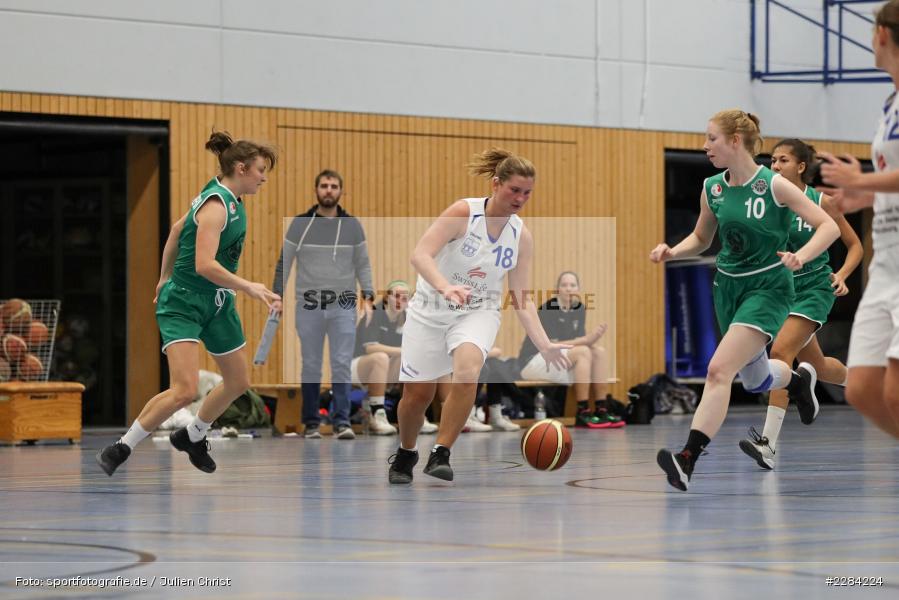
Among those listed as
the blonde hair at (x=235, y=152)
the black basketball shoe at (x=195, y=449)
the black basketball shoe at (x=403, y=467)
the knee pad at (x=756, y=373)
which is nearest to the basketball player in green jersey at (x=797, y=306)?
the knee pad at (x=756, y=373)

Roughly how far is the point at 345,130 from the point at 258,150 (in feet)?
26.7

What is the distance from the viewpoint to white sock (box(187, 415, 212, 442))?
30.9 ft

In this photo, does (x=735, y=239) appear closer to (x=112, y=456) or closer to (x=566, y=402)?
(x=112, y=456)

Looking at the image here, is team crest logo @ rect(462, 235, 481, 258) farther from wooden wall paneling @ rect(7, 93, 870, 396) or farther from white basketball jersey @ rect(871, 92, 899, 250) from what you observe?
wooden wall paneling @ rect(7, 93, 870, 396)

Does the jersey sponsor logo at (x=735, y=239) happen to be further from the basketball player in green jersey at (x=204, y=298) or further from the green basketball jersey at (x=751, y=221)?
the basketball player in green jersey at (x=204, y=298)

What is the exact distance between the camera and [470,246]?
8.68m

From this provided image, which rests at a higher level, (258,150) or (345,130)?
(345,130)

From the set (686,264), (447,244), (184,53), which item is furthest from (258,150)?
(686,264)

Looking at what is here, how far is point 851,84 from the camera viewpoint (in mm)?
20969

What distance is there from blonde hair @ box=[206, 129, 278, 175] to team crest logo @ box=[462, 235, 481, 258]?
4.59 feet

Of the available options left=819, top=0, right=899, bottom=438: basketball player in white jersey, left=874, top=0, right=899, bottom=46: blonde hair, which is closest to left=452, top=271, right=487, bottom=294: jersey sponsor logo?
left=819, top=0, right=899, bottom=438: basketball player in white jersey

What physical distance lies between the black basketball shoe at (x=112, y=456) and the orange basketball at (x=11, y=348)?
17.8ft

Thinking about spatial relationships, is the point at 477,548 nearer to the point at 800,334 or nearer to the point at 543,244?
→ the point at 800,334

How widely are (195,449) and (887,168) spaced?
524 cm
